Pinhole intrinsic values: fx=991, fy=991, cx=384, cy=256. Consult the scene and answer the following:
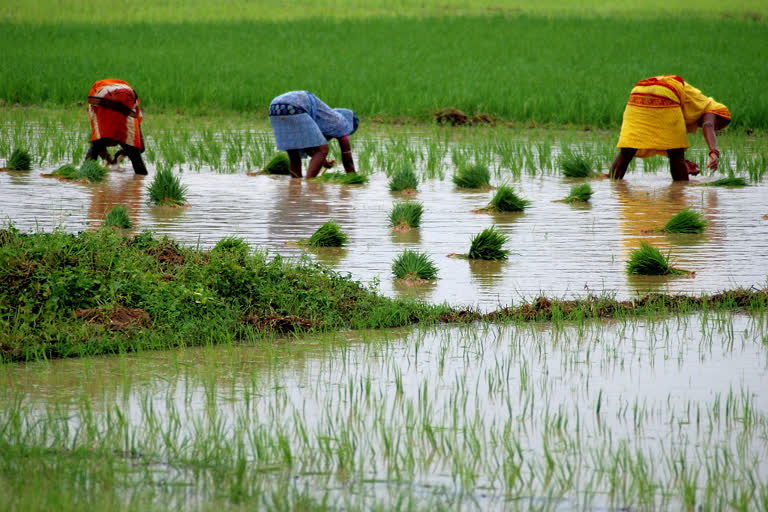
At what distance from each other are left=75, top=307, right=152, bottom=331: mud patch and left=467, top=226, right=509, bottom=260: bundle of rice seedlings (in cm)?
251

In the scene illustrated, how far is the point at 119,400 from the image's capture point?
3957 millimetres

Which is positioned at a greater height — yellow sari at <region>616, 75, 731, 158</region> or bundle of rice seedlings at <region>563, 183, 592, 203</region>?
yellow sari at <region>616, 75, 731, 158</region>

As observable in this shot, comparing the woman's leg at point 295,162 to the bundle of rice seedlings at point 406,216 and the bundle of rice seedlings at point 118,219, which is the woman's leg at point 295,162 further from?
the bundle of rice seedlings at point 118,219

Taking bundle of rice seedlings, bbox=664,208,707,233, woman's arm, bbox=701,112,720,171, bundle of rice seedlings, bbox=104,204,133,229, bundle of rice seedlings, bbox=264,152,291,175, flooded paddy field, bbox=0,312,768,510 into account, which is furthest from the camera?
bundle of rice seedlings, bbox=264,152,291,175

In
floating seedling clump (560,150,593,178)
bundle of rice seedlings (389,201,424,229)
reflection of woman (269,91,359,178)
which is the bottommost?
bundle of rice seedlings (389,201,424,229)

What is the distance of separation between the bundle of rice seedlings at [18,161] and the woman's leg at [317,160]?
3.04 metres

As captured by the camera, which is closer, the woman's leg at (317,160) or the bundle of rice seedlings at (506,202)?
the bundle of rice seedlings at (506,202)

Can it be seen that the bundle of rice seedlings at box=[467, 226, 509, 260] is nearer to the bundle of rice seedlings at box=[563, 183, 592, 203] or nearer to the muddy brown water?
the muddy brown water

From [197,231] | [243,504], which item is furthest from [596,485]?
[197,231]

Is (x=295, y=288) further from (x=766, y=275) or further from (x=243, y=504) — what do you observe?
(x=766, y=275)

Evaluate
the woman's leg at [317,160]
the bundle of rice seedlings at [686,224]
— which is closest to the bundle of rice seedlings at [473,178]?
the woman's leg at [317,160]

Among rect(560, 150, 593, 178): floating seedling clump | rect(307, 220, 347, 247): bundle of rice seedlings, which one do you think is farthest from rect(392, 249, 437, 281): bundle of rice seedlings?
rect(560, 150, 593, 178): floating seedling clump

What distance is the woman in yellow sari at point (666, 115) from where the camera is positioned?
33.1ft

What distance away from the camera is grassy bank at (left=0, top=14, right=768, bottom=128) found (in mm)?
16938
